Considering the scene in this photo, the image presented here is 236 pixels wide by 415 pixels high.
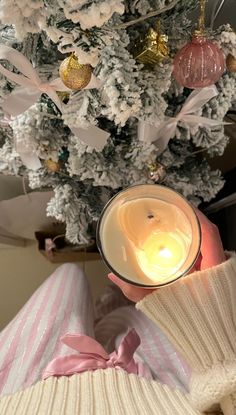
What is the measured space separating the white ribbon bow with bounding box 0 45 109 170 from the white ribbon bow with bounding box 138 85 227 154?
0.06 metres

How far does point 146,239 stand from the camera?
0.60m

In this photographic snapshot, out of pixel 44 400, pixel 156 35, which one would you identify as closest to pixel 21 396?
pixel 44 400

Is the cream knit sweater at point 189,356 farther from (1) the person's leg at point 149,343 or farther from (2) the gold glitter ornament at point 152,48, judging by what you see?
(2) the gold glitter ornament at point 152,48

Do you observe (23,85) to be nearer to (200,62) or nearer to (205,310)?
(200,62)

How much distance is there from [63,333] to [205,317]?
0.31 m

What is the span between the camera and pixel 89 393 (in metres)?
0.59

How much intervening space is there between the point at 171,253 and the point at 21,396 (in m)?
0.24

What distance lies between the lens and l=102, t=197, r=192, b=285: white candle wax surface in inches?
22.1

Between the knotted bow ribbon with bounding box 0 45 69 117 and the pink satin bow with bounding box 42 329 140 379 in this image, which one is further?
the pink satin bow with bounding box 42 329 140 379

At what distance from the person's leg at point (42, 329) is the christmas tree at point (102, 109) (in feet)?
0.36

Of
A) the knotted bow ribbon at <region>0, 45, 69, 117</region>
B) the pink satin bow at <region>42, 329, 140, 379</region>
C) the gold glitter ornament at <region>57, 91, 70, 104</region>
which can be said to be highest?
the knotted bow ribbon at <region>0, 45, 69, 117</region>

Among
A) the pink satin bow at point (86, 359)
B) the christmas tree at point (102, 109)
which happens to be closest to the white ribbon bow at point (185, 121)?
the christmas tree at point (102, 109)

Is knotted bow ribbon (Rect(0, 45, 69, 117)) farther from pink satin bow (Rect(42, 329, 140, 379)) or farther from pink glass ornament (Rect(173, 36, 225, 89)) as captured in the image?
pink satin bow (Rect(42, 329, 140, 379))

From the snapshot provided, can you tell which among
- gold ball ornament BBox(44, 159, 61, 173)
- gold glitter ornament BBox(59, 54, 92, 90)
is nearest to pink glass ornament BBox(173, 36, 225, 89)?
gold glitter ornament BBox(59, 54, 92, 90)
